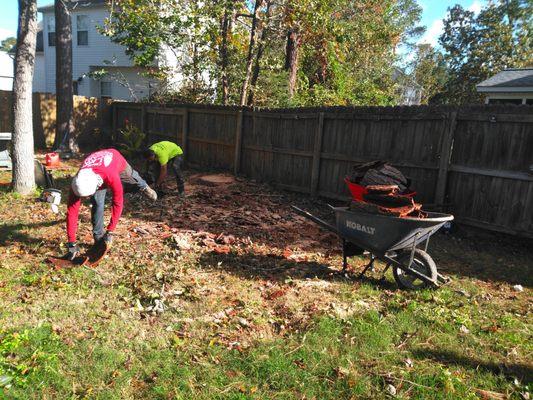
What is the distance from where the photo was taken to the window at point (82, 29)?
23.6 m

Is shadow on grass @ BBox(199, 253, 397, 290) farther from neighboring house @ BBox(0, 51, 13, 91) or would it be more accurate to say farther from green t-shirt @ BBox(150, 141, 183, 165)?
neighboring house @ BBox(0, 51, 13, 91)

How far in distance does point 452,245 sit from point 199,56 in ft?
37.3

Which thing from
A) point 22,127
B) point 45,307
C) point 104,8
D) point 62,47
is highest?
point 104,8

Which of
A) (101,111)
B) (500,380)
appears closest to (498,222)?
(500,380)

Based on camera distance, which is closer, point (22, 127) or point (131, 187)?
point (131, 187)

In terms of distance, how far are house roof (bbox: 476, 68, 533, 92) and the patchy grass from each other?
11626 mm

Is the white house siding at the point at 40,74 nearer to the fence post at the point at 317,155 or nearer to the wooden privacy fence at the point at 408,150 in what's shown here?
the wooden privacy fence at the point at 408,150

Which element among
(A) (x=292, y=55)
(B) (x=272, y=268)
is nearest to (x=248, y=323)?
(B) (x=272, y=268)

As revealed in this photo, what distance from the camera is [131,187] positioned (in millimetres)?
6348

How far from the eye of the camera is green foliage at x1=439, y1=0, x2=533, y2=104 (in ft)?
93.4

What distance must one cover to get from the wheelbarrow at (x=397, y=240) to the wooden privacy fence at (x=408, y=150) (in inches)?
82.3

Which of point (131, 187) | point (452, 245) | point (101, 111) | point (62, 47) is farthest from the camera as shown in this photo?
point (101, 111)

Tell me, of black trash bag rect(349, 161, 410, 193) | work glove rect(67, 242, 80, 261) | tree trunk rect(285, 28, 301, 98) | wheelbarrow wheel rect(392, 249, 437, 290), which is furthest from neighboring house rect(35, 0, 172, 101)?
wheelbarrow wheel rect(392, 249, 437, 290)

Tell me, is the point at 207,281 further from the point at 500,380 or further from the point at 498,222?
the point at 498,222
